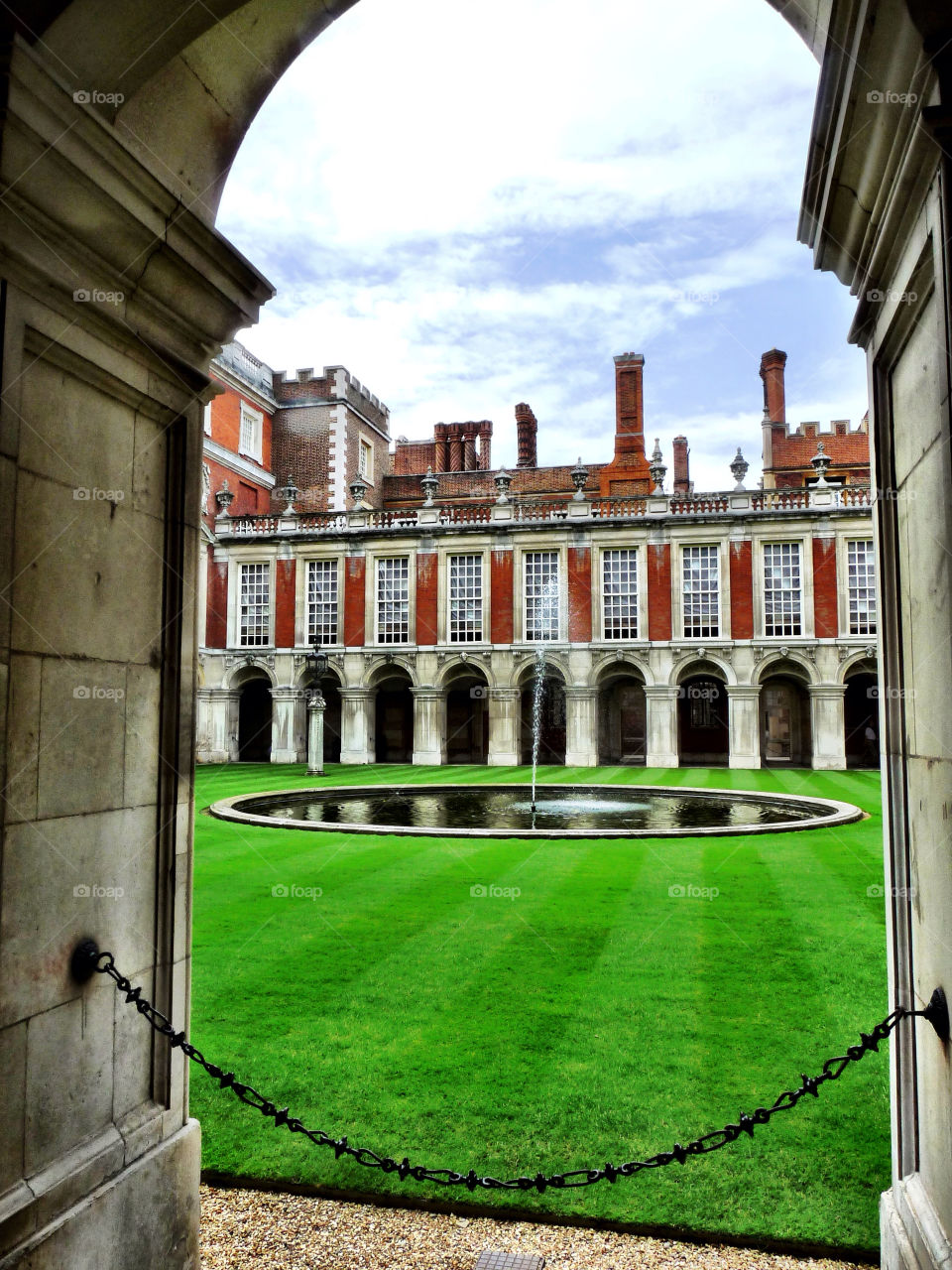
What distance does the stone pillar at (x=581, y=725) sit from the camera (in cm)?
2920

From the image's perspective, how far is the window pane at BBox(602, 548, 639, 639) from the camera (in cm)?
2958

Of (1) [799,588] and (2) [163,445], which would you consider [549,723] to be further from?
(2) [163,445]

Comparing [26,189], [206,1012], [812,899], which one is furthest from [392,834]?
[26,189]

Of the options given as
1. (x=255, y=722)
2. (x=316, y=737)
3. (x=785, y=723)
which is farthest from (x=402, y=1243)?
(x=785, y=723)

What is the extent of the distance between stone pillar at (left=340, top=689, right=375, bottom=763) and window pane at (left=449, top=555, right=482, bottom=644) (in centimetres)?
390

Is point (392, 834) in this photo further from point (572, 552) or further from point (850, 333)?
point (572, 552)

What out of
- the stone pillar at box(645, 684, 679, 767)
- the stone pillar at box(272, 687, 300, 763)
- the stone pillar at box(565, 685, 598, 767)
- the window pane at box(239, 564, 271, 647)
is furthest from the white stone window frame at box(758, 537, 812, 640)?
the window pane at box(239, 564, 271, 647)

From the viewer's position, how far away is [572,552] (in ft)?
98.1

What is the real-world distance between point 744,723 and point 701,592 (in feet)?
14.7

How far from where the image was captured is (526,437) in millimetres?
40875

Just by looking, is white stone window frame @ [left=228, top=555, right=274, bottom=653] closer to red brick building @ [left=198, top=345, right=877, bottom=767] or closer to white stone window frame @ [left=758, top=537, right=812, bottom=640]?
red brick building @ [left=198, top=345, right=877, bottom=767]

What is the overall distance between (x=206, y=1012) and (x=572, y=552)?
997 inches

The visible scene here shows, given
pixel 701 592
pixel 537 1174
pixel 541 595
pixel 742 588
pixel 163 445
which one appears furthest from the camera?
pixel 541 595

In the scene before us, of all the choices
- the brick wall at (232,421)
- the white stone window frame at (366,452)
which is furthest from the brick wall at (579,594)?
the brick wall at (232,421)
